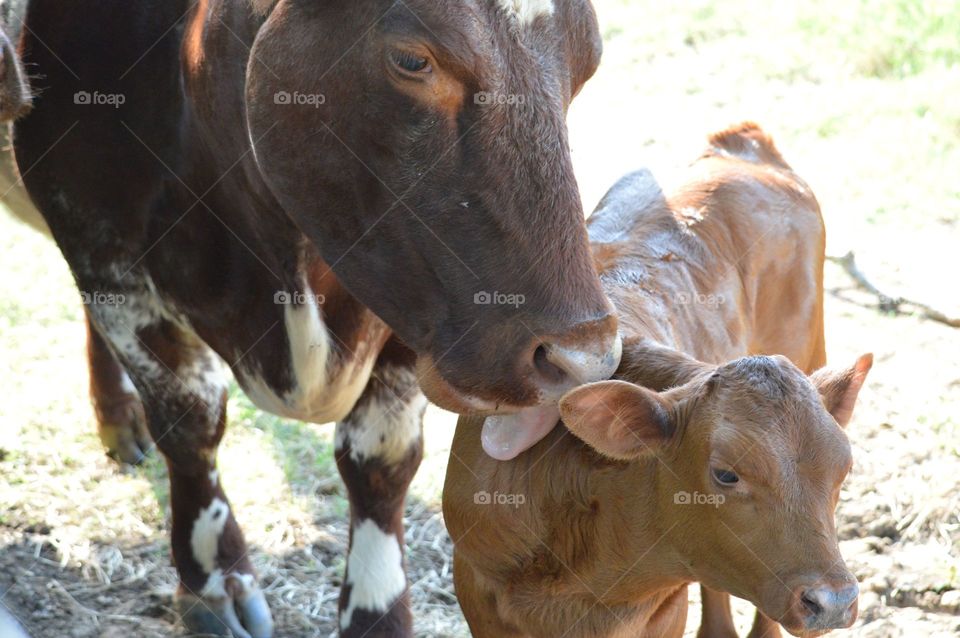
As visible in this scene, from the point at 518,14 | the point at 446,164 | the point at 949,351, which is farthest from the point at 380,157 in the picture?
the point at 949,351

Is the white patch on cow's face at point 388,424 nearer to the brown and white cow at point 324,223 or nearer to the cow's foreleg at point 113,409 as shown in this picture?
the brown and white cow at point 324,223

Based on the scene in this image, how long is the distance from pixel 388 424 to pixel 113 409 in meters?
1.60

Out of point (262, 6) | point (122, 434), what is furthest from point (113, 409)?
point (262, 6)

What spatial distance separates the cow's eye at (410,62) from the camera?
276 cm

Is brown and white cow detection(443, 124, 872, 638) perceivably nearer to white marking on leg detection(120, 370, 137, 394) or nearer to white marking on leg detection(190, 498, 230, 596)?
white marking on leg detection(190, 498, 230, 596)

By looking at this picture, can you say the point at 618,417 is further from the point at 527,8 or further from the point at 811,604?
the point at 527,8

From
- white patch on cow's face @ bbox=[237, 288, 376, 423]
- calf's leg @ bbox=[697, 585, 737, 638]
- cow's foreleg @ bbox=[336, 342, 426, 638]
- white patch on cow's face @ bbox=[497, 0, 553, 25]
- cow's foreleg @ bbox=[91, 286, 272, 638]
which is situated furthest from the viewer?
cow's foreleg @ bbox=[336, 342, 426, 638]

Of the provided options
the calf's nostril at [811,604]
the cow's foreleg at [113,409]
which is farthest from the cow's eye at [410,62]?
the cow's foreleg at [113,409]

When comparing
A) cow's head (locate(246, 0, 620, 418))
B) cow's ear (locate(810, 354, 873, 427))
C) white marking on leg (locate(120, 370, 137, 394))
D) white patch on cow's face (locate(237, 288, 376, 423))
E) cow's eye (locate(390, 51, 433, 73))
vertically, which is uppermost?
cow's eye (locate(390, 51, 433, 73))

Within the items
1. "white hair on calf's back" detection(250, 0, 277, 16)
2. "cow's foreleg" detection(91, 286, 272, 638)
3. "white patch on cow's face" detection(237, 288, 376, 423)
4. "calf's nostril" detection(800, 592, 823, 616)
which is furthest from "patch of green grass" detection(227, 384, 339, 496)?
"calf's nostril" detection(800, 592, 823, 616)

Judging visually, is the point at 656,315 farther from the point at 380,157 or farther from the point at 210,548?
the point at 210,548

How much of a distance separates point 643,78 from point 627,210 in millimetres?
4953

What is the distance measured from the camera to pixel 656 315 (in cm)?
367

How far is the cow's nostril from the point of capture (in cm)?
286
